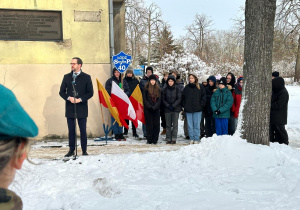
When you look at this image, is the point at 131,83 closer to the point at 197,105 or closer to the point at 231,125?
the point at 197,105

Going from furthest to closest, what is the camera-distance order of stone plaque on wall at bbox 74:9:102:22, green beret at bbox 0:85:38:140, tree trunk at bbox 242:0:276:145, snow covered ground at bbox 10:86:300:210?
stone plaque on wall at bbox 74:9:102:22
tree trunk at bbox 242:0:276:145
snow covered ground at bbox 10:86:300:210
green beret at bbox 0:85:38:140

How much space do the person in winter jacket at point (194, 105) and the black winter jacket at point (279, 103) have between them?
181 centimetres

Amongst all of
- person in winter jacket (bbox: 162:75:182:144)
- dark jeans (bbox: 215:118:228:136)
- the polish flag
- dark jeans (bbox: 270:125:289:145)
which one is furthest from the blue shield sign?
dark jeans (bbox: 270:125:289:145)

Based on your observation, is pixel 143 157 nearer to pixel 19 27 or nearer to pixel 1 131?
pixel 1 131

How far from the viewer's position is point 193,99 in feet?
25.2

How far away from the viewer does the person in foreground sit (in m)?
0.98

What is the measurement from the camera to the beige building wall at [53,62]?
8172 mm

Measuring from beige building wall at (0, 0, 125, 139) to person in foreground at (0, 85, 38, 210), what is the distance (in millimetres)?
7739

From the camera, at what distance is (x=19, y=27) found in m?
8.12

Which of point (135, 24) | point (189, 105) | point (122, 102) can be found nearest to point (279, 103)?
point (189, 105)

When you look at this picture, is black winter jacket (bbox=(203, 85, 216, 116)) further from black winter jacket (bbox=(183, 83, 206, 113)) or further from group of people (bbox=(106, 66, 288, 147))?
black winter jacket (bbox=(183, 83, 206, 113))

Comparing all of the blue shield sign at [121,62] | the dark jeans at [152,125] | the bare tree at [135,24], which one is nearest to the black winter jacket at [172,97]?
the dark jeans at [152,125]

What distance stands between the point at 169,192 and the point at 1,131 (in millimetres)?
3338

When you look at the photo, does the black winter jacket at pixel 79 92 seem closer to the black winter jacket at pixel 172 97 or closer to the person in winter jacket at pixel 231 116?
the black winter jacket at pixel 172 97
